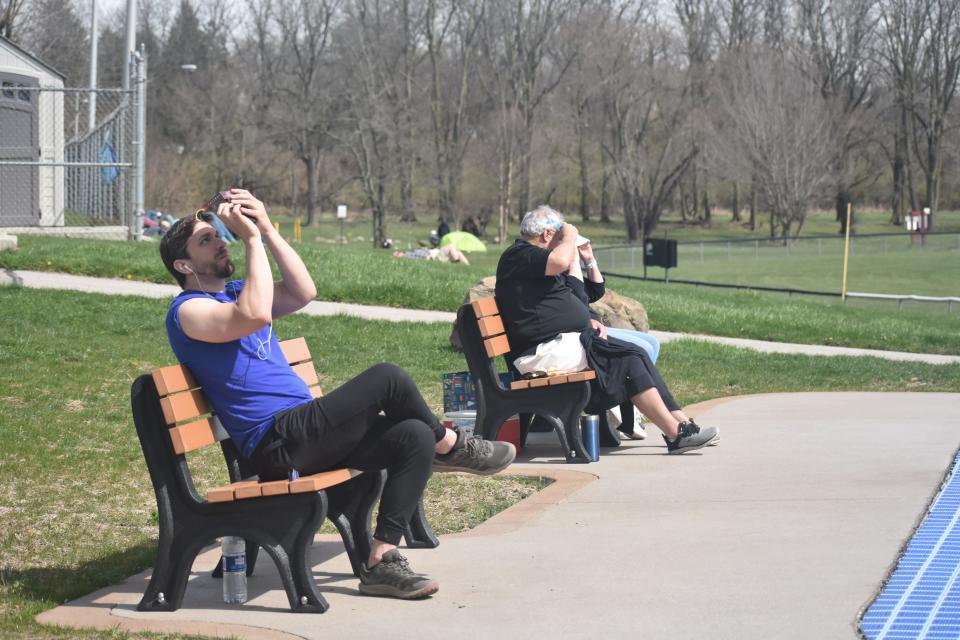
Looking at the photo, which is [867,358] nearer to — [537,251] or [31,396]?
[537,251]

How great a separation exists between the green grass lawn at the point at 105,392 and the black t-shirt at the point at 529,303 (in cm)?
99

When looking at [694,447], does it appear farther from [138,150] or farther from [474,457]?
[138,150]

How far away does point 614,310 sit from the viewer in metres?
12.5

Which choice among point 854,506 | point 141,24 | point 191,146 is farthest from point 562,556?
point 141,24

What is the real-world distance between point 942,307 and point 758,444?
19649 mm

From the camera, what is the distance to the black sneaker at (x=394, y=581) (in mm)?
4637

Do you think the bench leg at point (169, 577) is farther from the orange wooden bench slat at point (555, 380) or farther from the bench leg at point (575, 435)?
the bench leg at point (575, 435)

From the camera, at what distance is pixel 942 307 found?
85.3 ft

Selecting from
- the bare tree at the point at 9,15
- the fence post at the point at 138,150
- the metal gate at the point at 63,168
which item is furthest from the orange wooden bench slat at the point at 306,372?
the bare tree at the point at 9,15

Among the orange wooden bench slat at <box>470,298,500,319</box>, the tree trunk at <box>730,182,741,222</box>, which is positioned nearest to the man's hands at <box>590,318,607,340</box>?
the orange wooden bench slat at <box>470,298,500,319</box>

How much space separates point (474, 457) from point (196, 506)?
1.14m

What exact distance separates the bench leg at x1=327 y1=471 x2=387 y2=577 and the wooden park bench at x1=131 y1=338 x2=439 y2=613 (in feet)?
0.53

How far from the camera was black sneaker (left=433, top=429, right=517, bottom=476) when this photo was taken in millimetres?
5113

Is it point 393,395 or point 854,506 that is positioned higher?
point 393,395
